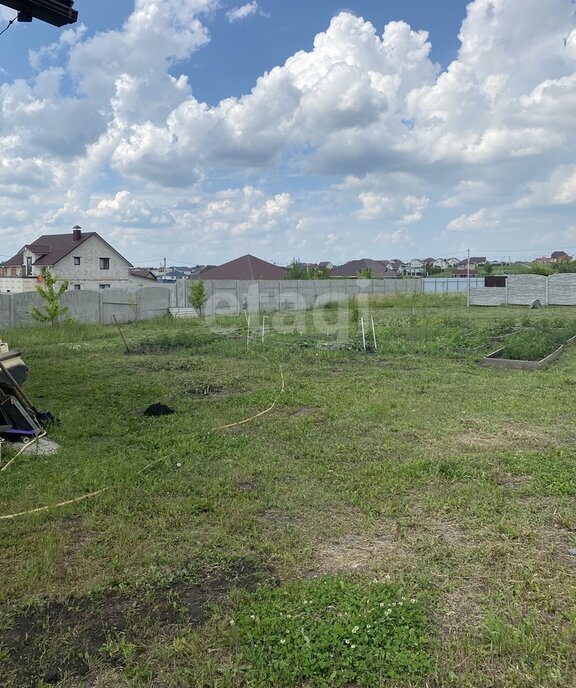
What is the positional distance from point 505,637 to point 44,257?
47124 millimetres

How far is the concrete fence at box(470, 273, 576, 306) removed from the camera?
26250mm

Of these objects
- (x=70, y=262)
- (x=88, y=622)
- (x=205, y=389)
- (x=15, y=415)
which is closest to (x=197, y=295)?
(x=205, y=389)

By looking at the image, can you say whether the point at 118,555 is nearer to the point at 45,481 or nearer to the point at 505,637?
the point at 45,481

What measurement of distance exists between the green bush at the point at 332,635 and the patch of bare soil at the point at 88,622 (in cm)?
27

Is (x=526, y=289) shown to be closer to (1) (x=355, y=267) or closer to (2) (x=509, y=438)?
(2) (x=509, y=438)

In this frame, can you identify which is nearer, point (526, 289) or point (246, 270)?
point (526, 289)

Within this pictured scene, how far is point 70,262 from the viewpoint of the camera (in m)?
43.4

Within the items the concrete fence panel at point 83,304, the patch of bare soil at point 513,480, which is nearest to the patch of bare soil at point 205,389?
the patch of bare soil at point 513,480

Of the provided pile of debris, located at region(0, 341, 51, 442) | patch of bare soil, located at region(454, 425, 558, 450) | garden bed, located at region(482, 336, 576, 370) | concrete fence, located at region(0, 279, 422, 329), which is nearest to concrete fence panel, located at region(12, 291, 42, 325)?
concrete fence, located at region(0, 279, 422, 329)

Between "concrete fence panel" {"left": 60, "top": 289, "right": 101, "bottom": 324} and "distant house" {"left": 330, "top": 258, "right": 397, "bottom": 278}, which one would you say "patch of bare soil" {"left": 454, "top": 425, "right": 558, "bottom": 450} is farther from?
"distant house" {"left": 330, "top": 258, "right": 397, "bottom": 278}

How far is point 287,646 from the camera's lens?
2.29m

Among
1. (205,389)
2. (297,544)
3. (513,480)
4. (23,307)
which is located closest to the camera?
(297,544)

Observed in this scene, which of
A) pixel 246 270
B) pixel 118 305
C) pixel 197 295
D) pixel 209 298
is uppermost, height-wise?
pixel 246 270

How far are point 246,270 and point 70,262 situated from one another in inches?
648
